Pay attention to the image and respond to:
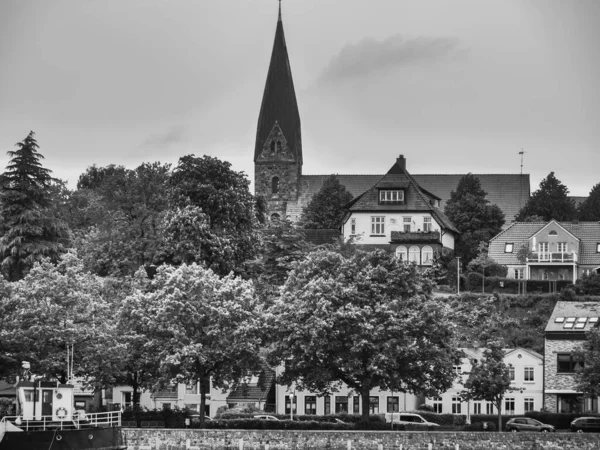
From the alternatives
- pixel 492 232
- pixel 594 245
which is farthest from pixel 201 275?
pixel 492 232

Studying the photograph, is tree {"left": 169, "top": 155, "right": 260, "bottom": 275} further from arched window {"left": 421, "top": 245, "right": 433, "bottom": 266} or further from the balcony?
arched window {"left": 421, "top": 245, "right": 433, "bottom": 266}

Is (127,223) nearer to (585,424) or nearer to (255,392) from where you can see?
(255,392)

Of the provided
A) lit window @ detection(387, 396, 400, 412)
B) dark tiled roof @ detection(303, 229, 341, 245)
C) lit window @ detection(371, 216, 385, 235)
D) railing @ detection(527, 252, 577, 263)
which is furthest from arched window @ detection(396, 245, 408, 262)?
lit window @ detection(387, 396, 400, 412)

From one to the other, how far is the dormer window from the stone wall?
7070 centimetres

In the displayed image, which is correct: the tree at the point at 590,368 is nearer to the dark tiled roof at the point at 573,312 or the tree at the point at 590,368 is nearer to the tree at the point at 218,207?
the dark tiled roof at the point at 573,312

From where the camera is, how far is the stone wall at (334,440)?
81.4 m

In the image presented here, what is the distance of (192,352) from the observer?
86688 millimetres

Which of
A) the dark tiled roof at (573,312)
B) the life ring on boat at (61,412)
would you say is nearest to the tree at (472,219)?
the dark tiled roof at (573,312)

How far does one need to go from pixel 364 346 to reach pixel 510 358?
74.2 ft

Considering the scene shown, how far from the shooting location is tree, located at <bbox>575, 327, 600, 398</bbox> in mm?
95125

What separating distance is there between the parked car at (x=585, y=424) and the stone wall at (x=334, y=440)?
33.9ft

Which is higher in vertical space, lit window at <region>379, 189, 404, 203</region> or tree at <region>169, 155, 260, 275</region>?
lit window at <region>379, 189, 404, 203</region>

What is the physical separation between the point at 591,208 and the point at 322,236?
124 feet

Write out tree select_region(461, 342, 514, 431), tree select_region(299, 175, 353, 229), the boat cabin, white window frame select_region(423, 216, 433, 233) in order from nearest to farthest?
the boat cabin, tree select_region(461, 342, 514, 431), white window frame select_region(423, 216, 433, 233), tree select_region(299, 175, 353, 229)
